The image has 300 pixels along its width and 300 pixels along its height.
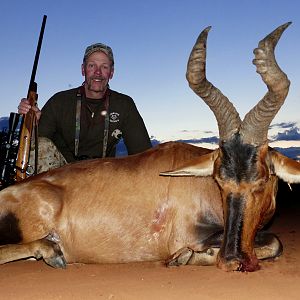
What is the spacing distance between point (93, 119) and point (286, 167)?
162 inches

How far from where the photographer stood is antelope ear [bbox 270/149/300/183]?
15.5ft

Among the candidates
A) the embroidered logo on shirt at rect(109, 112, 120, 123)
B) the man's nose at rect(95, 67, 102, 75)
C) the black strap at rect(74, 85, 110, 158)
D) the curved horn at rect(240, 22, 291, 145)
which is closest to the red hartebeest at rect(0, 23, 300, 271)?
the curved horn at rect(240, 22, 291, 145)

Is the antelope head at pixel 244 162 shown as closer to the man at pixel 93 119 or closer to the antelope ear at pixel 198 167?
the antelope ear at pixel 198 167

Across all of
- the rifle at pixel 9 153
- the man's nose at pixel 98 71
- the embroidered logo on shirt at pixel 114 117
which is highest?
the man's nose at pixel 98 71

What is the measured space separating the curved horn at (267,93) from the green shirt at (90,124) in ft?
12.4

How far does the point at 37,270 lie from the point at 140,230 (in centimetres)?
109

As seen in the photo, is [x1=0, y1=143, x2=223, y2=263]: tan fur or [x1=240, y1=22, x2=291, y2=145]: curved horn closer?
[x1=240, y1=22, x2=291, y2=145]: curved horn

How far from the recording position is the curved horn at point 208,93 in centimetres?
472

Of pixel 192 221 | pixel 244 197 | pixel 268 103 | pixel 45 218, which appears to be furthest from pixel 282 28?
pixel 45 218

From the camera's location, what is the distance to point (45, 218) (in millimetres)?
5355

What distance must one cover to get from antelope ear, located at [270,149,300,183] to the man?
3.82m

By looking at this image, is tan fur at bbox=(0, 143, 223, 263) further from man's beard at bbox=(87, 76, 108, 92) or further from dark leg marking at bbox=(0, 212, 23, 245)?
man's beard at bbox=(87, 76, 108, 92)

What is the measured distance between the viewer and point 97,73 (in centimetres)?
835

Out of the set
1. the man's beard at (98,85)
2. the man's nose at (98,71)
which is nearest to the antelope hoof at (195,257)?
the man's beard at (98,85)
